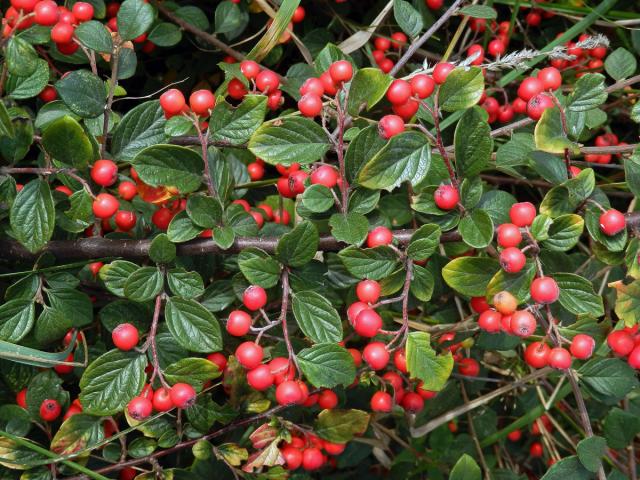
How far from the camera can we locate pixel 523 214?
1.59 m

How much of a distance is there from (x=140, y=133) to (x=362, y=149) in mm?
632

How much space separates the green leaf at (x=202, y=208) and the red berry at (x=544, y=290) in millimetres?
789

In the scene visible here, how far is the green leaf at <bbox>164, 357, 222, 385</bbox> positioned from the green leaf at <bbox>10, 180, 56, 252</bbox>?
46 centimetres

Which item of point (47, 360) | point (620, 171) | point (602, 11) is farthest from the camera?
point (620, 171)

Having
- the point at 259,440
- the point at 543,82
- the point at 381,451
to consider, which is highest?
the point at 543,82

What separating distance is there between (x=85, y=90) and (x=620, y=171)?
87.6 inches

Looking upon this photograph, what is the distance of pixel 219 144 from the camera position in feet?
5.71

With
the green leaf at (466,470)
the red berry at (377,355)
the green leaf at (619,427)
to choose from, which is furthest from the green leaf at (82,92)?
the green leaf at (619,427)

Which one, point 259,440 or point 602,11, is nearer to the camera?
point 259,440

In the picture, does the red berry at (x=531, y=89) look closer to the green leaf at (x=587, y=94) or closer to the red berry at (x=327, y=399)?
the green leaf at (x=587, y=94)

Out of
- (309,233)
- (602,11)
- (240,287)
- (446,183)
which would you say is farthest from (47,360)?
(602,11)

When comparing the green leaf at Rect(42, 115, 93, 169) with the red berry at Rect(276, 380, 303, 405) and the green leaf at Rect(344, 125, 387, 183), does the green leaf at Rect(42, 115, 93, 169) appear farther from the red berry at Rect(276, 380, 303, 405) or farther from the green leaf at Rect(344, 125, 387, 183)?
the red berry at Rect(276, 380, 303, 405)

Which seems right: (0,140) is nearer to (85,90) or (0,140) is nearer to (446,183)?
(85,90)

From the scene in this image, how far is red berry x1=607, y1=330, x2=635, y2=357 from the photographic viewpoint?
5.77 ft
